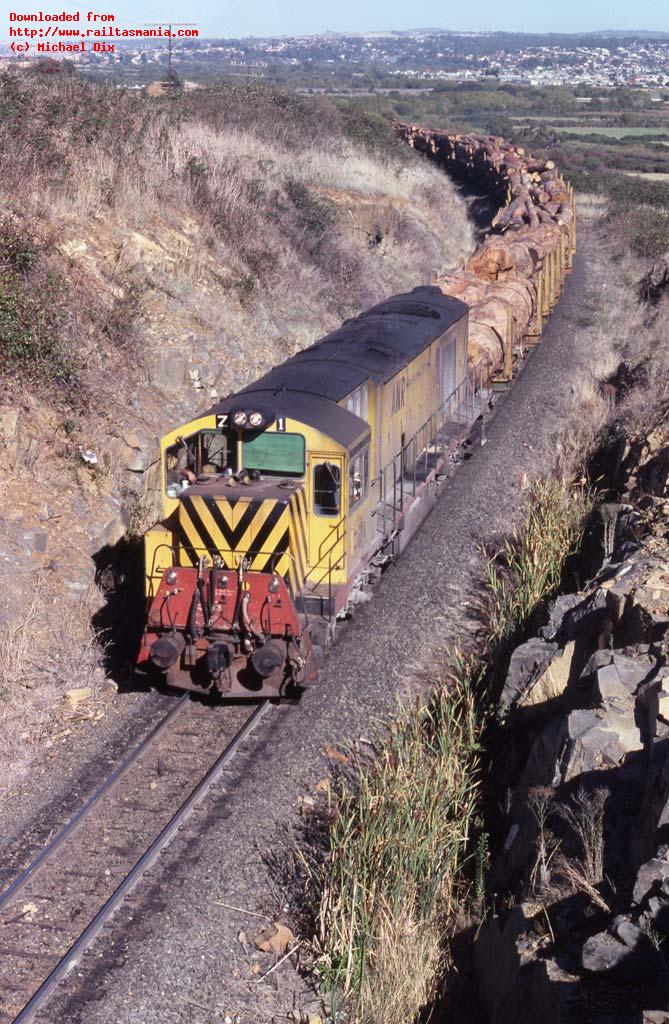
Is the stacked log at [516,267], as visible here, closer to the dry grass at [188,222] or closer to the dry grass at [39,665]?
the dry grass at [188,222]

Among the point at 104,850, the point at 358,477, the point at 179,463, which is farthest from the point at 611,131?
the point at 104,850

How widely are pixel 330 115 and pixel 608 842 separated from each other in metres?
39.2

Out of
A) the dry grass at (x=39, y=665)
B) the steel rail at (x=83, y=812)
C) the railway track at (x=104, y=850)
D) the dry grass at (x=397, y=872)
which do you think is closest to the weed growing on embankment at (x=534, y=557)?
the dry grass at (x=397, y=872)

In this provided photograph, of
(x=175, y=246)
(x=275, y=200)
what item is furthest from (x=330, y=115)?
(x=175, y=246)

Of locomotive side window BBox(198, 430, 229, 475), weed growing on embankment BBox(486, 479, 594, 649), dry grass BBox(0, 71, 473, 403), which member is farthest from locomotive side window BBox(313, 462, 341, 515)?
dry grass BBox(0, 71, 473, 403)

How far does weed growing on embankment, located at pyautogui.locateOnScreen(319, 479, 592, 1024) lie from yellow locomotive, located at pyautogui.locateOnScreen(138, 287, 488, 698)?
63.4 inches

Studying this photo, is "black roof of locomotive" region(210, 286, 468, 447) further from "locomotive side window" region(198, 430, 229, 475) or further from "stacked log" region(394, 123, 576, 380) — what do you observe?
"stacked log" region(394, 123, 576, 380)

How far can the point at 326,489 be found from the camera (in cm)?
1239

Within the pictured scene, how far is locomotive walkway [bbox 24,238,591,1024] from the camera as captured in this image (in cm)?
826

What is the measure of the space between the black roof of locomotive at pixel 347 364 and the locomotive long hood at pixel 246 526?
0.94m

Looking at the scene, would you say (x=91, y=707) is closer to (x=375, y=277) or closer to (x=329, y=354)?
(x=329, y=354)

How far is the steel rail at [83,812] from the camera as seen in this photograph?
9367 millimetres

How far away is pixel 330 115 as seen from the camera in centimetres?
4306

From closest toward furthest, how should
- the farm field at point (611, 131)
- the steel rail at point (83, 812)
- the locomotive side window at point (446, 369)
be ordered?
the steel rail at point (83, 812) → the locomotive side window at point (446, 369) → the farm field at point (611, 131)
